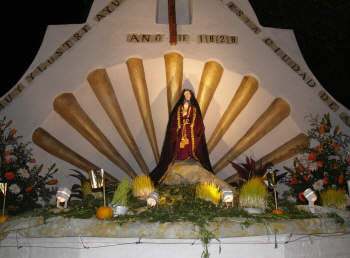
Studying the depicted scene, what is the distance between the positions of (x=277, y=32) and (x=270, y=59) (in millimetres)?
503

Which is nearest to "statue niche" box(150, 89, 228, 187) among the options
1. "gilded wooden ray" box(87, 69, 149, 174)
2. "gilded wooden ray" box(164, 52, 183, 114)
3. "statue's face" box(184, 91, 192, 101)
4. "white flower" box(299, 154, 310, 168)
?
"statue's face" box(184, 91, 192, 101)

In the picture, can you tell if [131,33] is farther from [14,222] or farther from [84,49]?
[14,222]

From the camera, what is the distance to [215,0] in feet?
19.6

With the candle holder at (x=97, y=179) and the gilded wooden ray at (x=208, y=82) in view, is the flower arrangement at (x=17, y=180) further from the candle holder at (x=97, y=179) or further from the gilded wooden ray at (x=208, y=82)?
the gilded wooden ray at (x=208, y=82)

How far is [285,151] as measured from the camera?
584 centimetres

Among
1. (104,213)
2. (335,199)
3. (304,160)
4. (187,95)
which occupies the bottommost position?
(104,213)

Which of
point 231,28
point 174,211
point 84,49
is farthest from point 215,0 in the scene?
point 174,211

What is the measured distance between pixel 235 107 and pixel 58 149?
2.84 meters

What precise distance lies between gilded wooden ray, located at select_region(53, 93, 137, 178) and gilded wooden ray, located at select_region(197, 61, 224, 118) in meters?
1.58

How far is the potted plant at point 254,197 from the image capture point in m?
3.43

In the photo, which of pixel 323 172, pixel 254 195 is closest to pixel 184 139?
pixel 323 172

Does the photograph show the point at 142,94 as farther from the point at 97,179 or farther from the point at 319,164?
the point at 319,164

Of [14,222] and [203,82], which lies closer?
[14,222]

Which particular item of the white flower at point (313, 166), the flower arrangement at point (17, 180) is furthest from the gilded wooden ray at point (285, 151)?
the flower arrangement at point (17, 180)
